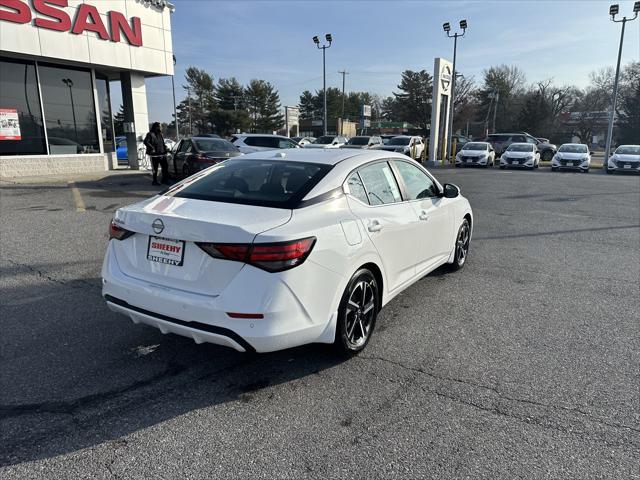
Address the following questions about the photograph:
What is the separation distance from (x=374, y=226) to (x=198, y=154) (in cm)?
1020

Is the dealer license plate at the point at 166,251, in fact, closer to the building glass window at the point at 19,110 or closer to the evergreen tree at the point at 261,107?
the building glass window at the point at 19,110

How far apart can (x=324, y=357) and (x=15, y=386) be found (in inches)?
83.2

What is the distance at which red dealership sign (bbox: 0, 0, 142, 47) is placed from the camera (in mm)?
13930

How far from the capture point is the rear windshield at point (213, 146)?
13.2m

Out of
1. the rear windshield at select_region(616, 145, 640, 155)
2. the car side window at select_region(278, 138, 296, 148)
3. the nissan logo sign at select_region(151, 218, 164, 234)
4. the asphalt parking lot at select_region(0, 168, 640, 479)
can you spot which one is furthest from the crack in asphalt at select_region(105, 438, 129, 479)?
the rear windshield at select_region(616, 145, 640, 155)

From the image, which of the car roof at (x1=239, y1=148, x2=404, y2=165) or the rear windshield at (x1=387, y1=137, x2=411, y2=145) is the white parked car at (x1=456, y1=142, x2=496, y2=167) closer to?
the rear windshield at (x1=387, y1=137, x2=411, y2=145)

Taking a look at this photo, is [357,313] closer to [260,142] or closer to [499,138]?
[260,142]

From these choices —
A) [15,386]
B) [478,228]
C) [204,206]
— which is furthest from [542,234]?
[15,386]

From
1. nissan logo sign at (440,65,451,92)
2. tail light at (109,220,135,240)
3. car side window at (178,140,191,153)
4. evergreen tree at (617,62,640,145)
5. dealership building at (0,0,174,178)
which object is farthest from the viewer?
evergreen tree at (617,62,640,145)

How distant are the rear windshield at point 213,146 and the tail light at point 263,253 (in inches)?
432

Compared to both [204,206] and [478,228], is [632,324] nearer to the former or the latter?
[204,206]

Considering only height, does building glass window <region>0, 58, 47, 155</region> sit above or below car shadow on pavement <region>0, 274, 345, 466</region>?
above

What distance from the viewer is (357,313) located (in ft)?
11.4

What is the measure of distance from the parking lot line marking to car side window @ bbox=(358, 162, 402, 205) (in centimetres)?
790
